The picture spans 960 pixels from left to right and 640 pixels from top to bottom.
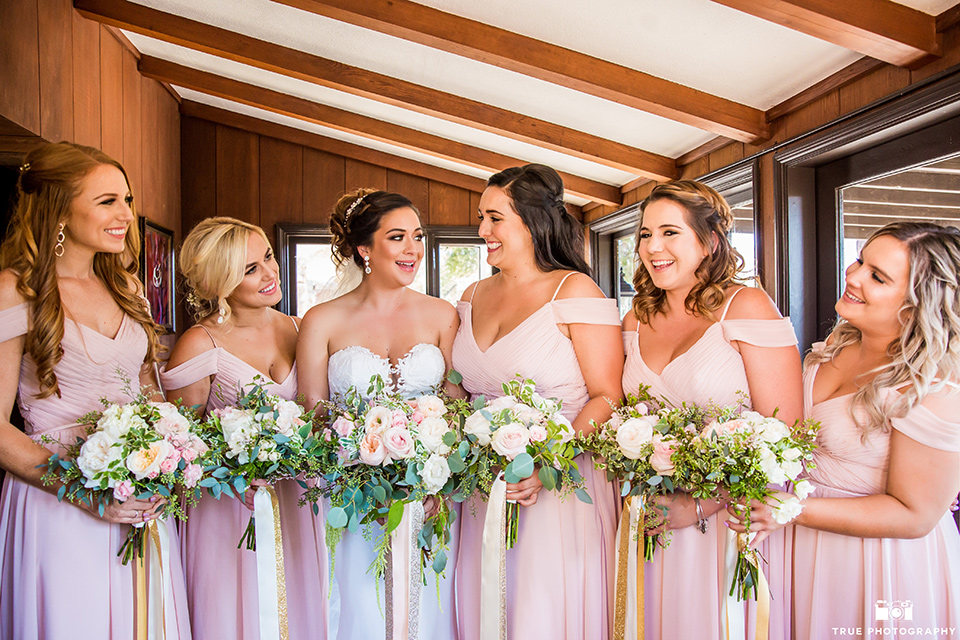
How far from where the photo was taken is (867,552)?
183cm

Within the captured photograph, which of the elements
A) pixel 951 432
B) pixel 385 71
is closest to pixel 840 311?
pixel 951 432

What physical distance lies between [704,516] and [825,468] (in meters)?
0.35

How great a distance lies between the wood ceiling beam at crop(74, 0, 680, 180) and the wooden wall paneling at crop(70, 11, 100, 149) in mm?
159

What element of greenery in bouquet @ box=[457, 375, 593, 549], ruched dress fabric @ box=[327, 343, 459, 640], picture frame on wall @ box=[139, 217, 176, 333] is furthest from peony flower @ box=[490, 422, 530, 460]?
picture frame on wall @ box=[139, 217, 176, 333]

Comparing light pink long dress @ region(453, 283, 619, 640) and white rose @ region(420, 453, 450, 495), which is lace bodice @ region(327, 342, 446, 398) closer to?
light pink long dress @ region(453, 283, 619, 640)

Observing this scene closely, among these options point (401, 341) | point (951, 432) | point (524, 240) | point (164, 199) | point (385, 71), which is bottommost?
point (951, 432)

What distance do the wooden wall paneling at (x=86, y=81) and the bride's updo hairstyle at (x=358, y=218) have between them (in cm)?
255

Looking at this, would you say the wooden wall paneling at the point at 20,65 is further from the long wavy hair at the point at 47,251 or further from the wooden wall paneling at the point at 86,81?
the long wavy hair at the point at 47,251

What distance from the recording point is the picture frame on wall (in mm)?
5398

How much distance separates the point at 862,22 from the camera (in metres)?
2.45

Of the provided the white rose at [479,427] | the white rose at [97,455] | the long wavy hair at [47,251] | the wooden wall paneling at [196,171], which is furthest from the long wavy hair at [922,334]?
the wooden wall paneling at [196,171]

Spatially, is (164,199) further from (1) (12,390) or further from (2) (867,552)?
(2) (867,552)

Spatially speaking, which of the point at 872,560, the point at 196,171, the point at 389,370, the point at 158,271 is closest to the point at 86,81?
the point at 158,271

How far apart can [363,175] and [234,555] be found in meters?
5.26
